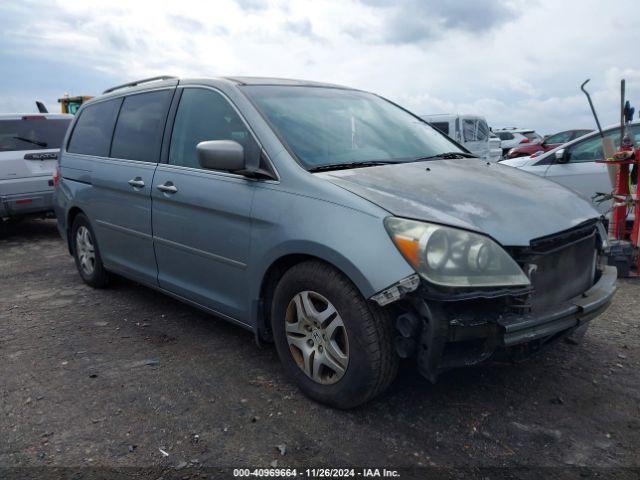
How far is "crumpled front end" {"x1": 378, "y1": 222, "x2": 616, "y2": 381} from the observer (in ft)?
7.77

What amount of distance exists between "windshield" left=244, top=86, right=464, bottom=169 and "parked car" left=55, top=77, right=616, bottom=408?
0.01 m

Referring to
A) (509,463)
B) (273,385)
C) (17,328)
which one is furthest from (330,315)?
(17,328)

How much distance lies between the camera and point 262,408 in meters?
2.90

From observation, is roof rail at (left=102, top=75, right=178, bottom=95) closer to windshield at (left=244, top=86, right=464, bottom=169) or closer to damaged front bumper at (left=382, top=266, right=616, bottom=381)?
windshield at (left=244, top=86, right=464, bottom=169)

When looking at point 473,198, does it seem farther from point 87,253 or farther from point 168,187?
point 87,253

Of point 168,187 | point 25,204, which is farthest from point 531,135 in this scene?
point 168,187

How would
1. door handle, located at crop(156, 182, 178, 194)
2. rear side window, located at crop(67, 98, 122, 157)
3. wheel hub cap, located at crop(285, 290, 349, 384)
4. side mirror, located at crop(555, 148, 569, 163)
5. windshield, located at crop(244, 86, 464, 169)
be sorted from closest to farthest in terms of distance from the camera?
1. wheel hub cap, located at crop(285, 290, 349, 384)
2. windshield, located at crop(244, 86, 464, 169)
3. door handle, located at crop(156, 182, 178, 194)
4. rear side window, located at crop(67, 98, 122, 157)
5. side mirror, located at crop(555, 148, 569, 163)

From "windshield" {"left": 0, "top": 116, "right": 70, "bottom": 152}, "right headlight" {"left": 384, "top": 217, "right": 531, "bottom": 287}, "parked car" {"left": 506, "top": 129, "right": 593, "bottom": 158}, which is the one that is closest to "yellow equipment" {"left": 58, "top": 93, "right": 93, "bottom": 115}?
"windshield" {"left": 0, "top": 116, "right": 70, "bottom": 152}

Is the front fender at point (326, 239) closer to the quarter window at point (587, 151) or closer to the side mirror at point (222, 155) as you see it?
the side mirror at point (222, 155)

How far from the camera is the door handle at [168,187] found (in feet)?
11.7

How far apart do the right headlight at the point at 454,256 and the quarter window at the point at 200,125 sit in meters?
1.23

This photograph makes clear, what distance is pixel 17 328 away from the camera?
13.9 ft

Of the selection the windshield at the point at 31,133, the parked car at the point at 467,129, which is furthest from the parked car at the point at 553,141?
the windshield at the point at 31,133

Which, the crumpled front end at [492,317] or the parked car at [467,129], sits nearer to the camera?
the crumpled front end at [492,317]
